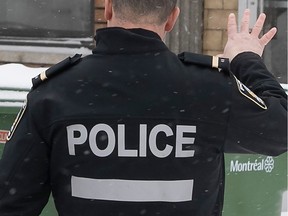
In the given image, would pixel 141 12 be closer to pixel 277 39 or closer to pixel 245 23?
pixel 245 23

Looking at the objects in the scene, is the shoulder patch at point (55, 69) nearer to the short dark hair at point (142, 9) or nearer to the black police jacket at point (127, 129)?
the black police jacket at point (127, 129)

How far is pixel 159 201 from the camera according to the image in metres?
1.56

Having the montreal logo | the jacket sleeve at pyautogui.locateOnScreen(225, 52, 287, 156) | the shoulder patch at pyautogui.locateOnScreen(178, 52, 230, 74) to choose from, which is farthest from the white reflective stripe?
the montreal logo

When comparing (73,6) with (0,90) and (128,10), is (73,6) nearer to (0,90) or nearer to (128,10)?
(0,90)

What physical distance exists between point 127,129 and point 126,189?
0.15 meters

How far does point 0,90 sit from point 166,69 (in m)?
1.21

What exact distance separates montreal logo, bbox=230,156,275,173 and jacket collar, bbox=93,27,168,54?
1.40 metres

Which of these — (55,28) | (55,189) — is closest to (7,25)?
(55,28)

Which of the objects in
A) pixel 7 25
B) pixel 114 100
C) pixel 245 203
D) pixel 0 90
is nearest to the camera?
pixel 114 100

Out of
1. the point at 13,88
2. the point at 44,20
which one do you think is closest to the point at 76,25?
the point at 44,20

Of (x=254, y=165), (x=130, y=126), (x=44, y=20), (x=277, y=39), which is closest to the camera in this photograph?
(x=130, y=126)

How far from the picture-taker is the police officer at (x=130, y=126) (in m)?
1.54

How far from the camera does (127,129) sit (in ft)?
5.05

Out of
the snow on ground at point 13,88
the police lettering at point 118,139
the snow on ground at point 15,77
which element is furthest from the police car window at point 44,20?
the police lettering at point 118,139
